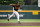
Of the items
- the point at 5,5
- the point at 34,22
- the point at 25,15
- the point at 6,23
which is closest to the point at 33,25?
the point at 34,22

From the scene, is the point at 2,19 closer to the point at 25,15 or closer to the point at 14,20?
the point at 14,20

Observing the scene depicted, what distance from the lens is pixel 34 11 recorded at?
283 cm

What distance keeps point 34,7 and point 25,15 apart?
370 mm

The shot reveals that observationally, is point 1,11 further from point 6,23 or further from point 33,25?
point 33,25

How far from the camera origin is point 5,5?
276cm

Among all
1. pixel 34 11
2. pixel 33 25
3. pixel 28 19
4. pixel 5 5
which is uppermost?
pixel 5 5

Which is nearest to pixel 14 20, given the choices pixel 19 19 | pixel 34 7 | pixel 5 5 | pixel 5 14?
pixel 19 19

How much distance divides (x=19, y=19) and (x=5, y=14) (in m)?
0.45

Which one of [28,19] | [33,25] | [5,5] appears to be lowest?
[33,25]

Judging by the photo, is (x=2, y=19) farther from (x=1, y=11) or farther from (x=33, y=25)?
(x=33, y=25)

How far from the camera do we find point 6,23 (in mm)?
2809

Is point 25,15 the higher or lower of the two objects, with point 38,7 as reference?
lower

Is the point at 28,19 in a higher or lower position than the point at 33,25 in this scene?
higher

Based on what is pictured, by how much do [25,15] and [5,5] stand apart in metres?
0.68
